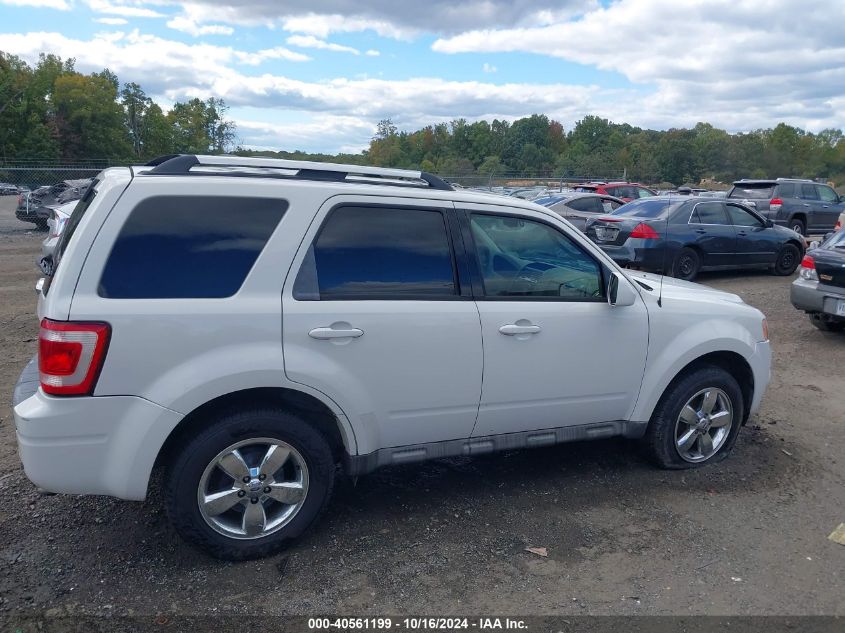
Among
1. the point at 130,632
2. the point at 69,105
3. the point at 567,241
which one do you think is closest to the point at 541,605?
the point at 130,632

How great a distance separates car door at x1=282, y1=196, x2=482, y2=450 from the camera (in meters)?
3.54

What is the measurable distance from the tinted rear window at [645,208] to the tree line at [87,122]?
46.9m

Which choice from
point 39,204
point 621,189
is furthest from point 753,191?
point 39,204

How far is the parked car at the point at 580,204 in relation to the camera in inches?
708

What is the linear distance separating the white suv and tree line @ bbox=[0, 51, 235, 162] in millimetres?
54438

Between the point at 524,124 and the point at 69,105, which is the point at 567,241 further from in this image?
the point at 69,105

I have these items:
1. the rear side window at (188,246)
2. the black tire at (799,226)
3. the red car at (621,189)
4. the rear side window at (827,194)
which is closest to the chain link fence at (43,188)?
the rear side window at (188,246)

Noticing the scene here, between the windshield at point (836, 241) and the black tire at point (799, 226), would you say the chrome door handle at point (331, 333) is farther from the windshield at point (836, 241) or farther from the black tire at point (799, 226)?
the black tire at point (799, 226)

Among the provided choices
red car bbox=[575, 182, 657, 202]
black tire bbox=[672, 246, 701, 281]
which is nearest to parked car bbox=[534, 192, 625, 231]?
red car bbox=[575, 182, 657, 202]

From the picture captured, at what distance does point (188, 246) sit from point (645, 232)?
10148 mm

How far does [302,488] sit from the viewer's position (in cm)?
→ 362

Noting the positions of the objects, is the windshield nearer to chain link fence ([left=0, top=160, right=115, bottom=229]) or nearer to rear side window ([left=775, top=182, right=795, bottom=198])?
rear side window ([left=775, top=182, right=795, bottom=198])

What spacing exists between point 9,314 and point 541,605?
851 centimetres

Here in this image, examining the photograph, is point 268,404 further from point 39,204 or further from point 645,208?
point 39,204
